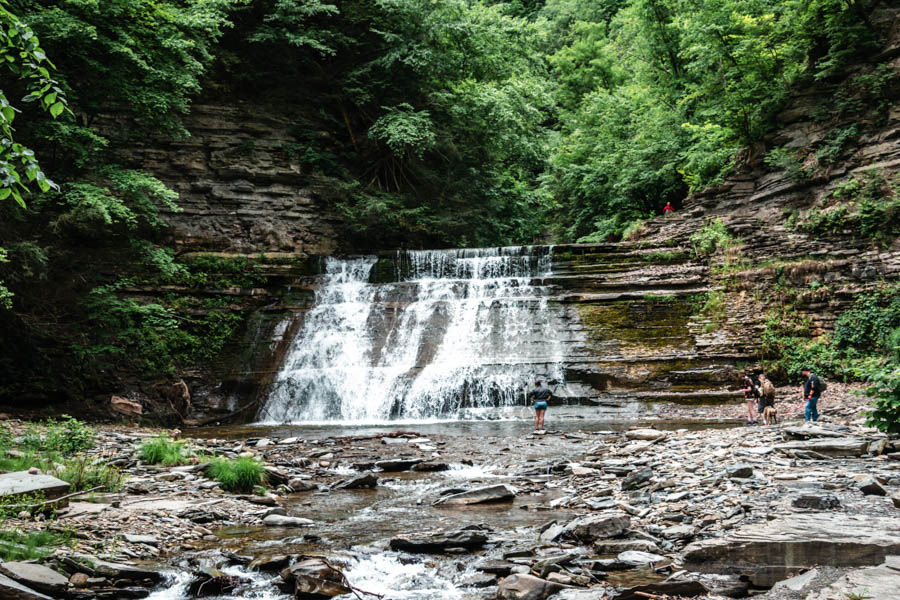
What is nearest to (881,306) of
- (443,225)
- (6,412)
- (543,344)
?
(543,344)

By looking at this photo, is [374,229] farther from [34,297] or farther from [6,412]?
[6,412]

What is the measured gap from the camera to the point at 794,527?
414 centimetres

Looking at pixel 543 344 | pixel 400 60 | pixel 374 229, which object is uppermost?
pixel 400 60

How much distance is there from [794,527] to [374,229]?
73.6ft

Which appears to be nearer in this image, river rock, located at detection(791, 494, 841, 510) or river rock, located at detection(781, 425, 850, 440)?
river rock, located at detection(791, 494, 841, 510)

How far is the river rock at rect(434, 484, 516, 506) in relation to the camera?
22.4ft

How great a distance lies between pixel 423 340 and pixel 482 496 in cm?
1213

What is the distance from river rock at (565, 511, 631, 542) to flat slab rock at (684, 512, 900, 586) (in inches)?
27.1

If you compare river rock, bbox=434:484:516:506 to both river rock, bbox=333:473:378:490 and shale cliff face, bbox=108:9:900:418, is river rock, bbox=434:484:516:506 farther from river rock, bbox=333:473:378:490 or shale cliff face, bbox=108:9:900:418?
shale cliff face, bbox=108:9:900:418

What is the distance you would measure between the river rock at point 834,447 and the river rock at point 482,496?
11.0ft

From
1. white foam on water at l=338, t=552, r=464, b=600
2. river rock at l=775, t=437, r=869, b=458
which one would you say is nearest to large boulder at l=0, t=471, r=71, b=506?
white foam on water at l=338, t=552, r=464, b=600

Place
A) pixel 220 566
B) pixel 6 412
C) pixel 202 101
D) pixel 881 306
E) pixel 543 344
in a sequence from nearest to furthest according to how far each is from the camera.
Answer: pixel 220 566 → pixel 6 412 → pixel 881 306 → pixel 543 344 → pixel 202 101

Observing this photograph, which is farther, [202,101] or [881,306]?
[202,101]

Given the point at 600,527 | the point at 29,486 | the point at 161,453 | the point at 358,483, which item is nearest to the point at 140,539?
the point at 29,486
